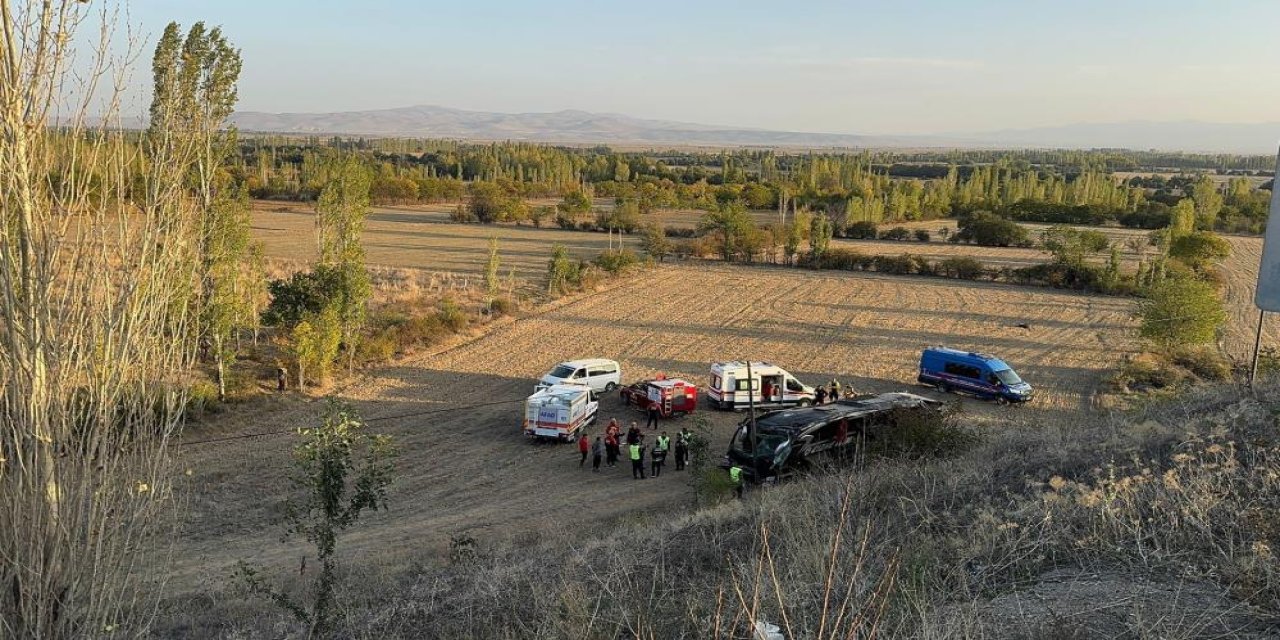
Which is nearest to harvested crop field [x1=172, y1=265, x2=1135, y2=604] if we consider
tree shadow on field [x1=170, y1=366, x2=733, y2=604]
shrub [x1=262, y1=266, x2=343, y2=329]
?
tree shadow on field [x1=170, y1=366, x2=733, y2=604]

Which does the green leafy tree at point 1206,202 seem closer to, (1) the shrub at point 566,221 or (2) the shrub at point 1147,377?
(1) the shrub at point 566,221

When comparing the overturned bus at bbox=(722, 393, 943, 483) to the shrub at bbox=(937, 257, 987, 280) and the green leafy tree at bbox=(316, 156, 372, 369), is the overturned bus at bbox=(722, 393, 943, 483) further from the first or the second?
the shrub at bbox=(937, 257, 987, 280)

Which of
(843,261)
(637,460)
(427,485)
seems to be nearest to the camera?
(427,485)

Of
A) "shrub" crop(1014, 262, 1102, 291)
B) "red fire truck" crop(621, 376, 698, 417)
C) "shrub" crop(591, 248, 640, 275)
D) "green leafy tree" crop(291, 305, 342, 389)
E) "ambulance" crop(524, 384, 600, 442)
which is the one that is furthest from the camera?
"shrub" crop(1014, 262, 1102, 291)

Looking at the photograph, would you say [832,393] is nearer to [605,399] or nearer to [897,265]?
[605,399]

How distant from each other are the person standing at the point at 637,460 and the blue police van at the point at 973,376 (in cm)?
896

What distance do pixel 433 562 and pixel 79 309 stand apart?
20.8 feet

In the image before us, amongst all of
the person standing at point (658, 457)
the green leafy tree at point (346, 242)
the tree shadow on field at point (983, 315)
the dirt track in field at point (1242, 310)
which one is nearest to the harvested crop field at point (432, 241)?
the green leafy tree at point (346, 242)

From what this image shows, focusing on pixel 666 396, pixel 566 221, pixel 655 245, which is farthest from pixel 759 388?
pixel 566 221

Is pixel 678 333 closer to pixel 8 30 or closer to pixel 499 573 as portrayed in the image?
pixel 499 573

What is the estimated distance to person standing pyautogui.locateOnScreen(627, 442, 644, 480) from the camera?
13.3m

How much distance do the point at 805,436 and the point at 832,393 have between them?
21.0 feet

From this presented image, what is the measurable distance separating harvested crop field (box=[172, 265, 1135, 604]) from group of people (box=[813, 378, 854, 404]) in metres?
1.24

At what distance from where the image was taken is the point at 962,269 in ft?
124
